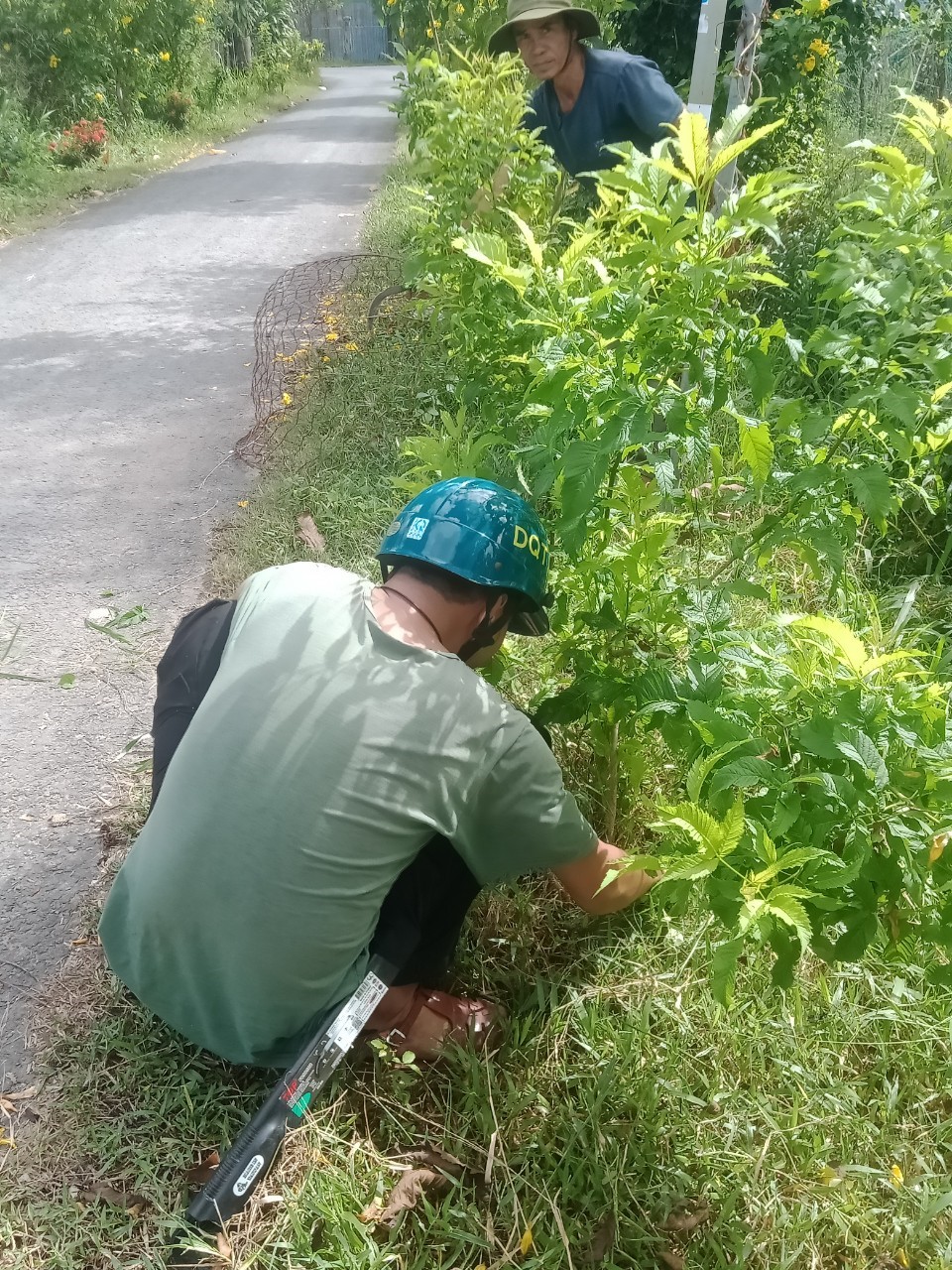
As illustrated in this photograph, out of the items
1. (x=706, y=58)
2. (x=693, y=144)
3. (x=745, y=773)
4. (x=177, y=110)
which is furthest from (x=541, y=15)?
(x=177, y=110)

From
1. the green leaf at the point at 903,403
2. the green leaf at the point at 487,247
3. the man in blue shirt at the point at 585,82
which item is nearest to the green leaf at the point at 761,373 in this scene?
the green leaf at the point at 903,403

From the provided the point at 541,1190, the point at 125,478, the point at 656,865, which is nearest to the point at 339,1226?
the point at 541,1190

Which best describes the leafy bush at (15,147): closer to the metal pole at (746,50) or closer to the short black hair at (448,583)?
the metal pole at (746,50)

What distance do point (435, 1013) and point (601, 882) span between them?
500mm

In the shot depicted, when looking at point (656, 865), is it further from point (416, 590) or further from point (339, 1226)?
point (339, 1226)

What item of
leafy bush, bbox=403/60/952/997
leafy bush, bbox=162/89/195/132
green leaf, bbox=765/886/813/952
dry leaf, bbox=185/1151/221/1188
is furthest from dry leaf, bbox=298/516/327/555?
leafy bush, bbox=162/89/195/132

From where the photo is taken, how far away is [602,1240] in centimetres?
179

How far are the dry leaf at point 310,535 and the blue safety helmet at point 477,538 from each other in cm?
190

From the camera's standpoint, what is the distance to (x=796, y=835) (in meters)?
1.34

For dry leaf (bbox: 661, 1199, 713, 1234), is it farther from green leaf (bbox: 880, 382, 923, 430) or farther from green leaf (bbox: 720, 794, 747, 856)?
green leaf (bbox: 880, 382, 923, 430)

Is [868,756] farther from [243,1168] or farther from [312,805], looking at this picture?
[243,1168]

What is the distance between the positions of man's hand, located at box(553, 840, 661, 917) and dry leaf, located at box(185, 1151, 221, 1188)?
0.94m

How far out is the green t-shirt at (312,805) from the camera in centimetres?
169

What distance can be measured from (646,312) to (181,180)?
11936 mm
